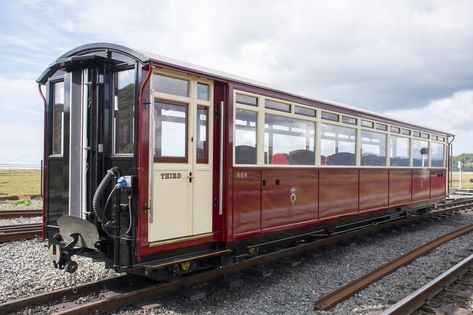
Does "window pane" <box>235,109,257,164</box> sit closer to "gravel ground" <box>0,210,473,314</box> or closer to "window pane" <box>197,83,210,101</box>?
"window pane" <box>197,83,210,101</box>

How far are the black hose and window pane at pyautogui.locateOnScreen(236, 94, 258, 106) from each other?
2.05 metres

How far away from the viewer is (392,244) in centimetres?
970

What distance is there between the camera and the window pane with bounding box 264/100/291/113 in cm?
683

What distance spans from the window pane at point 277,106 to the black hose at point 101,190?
2.66m

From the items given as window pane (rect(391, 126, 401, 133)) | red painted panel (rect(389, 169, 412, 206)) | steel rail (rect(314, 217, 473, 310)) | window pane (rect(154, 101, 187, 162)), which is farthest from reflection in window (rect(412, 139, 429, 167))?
window pane (rect(154, 101, 187, 162))

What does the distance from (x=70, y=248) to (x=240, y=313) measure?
2.23 meters

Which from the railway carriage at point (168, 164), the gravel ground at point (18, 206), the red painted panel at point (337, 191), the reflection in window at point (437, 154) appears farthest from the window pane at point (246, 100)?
the gravel ground at point (18, 206)

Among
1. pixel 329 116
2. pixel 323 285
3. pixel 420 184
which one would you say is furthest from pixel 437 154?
pixel 323 285

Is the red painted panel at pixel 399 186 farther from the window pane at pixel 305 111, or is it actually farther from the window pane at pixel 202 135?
the window pane at pixel 202 135

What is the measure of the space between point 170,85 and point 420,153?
30.1 ft

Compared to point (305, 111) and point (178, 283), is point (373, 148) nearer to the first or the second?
point (305, 111)

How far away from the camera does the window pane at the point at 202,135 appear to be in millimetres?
5797

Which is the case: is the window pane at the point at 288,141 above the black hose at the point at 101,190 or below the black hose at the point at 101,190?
above

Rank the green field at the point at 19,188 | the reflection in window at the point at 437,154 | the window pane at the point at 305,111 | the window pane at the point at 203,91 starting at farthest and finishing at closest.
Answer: the green field at the point at 19,188 < the reflection in window at the point at 437,154 < the window pane at the point at 305,111 < the window pane at the point at 203,91
